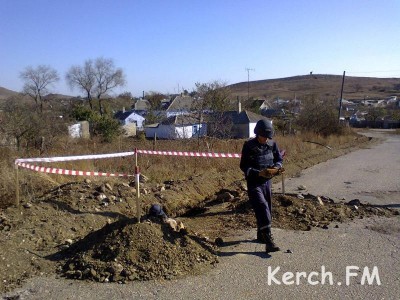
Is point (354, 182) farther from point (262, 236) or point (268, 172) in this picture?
point (268, 172)

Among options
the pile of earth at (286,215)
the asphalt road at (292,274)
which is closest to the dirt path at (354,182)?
the pile of earth at (286,215)

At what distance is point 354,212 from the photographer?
8.11 metres

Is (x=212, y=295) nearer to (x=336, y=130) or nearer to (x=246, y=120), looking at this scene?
(x=336, y=130)

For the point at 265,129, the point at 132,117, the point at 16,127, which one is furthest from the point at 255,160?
the point at 132,117

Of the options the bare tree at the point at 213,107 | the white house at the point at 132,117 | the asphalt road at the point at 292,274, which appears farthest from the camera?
the white house at the point at 132,117

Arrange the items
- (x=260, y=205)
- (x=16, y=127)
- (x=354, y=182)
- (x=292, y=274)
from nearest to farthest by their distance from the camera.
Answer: (x=292, y=274) → (x=260, y=205) → (x=354, y=182) → (x=16, y=127)

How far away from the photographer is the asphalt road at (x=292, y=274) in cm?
455

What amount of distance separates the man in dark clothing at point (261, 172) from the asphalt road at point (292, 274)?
0.33 m

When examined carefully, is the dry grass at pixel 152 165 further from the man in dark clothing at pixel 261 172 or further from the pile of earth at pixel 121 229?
the man in dark clothing at pixel 261 172

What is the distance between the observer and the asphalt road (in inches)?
179

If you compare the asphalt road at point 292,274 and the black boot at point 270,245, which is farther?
the black boot at point 270,245

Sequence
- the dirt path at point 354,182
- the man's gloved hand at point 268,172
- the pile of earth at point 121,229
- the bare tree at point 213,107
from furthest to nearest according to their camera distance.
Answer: the bare tree at point 213,107
the dirt path at point 354,182
the man's gloved hand at point 268,172
the pile of earth at point 121,229

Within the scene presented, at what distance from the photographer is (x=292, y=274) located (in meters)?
5.09

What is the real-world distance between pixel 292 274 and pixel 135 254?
6.49 ft
